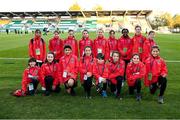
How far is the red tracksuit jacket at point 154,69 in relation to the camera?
8.51 metres

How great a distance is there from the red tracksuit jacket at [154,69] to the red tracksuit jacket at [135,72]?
0.62 feet

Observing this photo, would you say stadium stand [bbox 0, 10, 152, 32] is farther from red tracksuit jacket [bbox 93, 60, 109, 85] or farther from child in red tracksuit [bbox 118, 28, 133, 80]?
red tracksuit jacket [bbox 93, 60, 109, 85]

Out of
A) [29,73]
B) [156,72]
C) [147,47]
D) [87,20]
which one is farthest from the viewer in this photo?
[87,20]

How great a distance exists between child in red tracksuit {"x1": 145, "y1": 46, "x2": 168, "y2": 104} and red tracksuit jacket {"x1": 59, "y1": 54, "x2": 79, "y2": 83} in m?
1.62

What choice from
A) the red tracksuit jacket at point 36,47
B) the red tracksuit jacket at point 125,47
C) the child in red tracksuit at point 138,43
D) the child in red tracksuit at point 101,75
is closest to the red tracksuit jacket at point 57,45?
the red tracksuit jacket at point 36,47

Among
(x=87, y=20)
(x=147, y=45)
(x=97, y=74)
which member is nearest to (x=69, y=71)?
(x=97, y=74)

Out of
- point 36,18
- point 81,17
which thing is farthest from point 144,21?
point 36,18

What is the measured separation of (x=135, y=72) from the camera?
8695mm

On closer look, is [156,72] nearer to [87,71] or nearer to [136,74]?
[136,74]

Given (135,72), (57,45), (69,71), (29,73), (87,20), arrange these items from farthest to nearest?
1. (87,20)
2. (57,45)
3. (29,73)
4. (69,71)
5. (135,72)

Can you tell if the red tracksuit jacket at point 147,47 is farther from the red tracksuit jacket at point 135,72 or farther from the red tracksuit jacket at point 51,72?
the red tracksuit jacket at point 51,72

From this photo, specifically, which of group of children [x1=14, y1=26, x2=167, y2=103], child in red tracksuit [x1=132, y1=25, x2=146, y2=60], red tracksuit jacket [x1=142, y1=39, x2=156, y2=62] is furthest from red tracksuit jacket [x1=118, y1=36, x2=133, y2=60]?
group of children [x1=14, y1=26, x2=167, y2=103]

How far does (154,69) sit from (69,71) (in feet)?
6.25

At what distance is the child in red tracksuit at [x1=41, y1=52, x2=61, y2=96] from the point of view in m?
8.86
